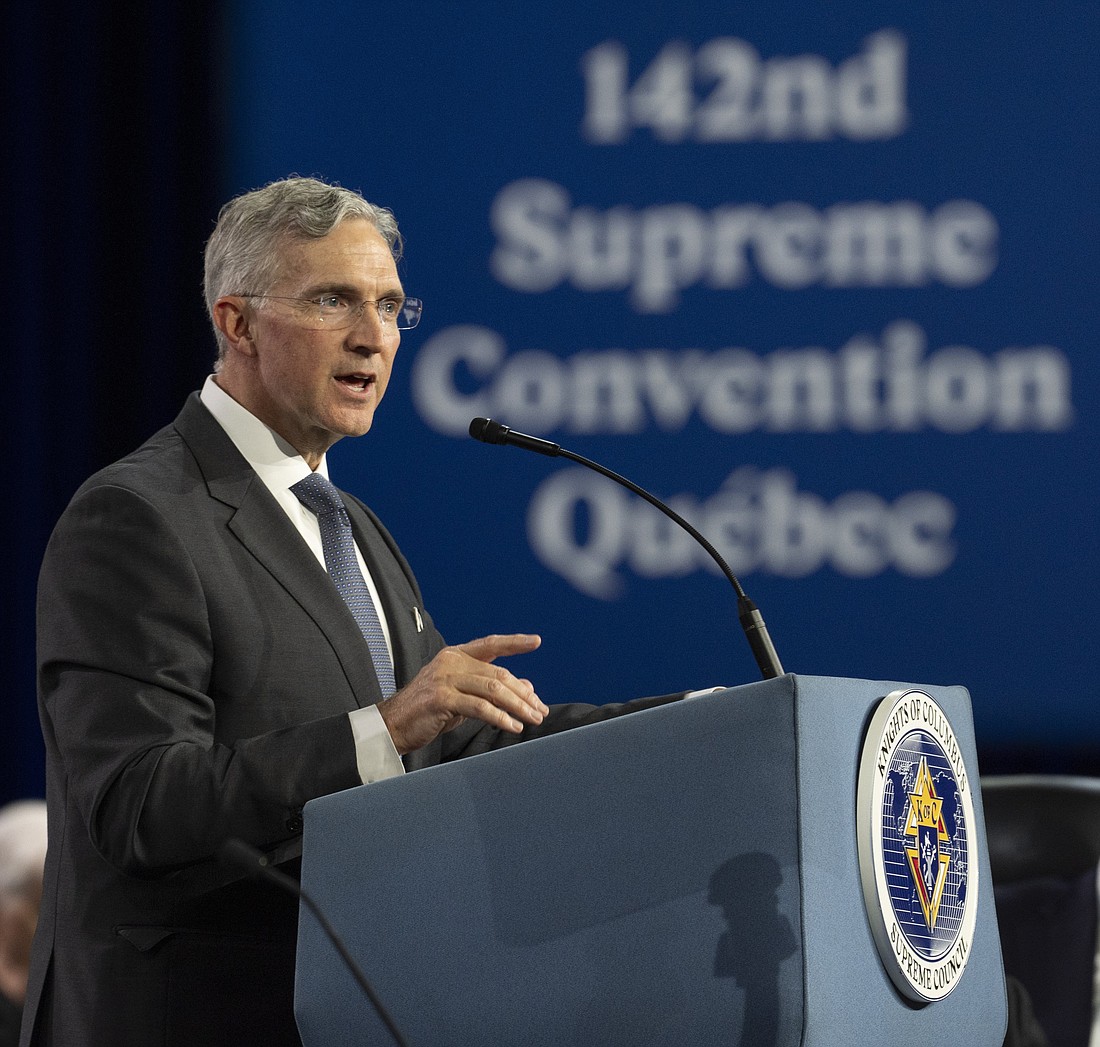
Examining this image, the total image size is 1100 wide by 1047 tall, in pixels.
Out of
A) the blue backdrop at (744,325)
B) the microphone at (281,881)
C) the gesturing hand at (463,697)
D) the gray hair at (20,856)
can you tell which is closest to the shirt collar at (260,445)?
the gesturing hand at (463,697)

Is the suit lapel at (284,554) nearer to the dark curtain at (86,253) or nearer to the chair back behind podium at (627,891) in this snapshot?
the chair back behind podium at (627,891)

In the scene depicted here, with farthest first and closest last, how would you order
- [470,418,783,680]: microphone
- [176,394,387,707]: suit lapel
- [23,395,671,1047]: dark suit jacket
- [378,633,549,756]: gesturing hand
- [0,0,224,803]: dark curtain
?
[0,0,224,803]: dark curtain, [176,394,387,707]: suit lapel, [470,418,783,680]: microphone, [23,395,671,1047]: dark suit jacket, [378,633,549,756]: gesturing hand

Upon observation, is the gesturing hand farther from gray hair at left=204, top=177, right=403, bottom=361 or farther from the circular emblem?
gray hair at left=204, top=177, right=403, bottom=361

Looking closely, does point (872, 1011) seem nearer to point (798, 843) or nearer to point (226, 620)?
point (798, 843)

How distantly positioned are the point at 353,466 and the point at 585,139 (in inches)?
38.3

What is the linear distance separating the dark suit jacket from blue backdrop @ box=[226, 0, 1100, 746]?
1.99 meters

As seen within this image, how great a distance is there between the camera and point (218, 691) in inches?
70.3

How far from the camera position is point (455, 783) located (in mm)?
1440

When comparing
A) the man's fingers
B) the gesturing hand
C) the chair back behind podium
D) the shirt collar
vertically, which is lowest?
the chair back behind podium

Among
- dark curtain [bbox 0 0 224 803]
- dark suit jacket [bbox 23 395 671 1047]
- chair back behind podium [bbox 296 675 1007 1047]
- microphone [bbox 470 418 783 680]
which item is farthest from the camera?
dark curtain [bbox 0 0 224 803]

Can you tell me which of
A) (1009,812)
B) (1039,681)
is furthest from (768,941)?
(1039,681)

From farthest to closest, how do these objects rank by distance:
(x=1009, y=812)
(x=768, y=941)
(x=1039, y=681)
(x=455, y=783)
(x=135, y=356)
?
(x=135, y=356) < (x=1039, y=681) < (x=1009, y=812) < (x=455, y=783) < (x=768, y=941)

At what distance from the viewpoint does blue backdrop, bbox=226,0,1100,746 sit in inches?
148

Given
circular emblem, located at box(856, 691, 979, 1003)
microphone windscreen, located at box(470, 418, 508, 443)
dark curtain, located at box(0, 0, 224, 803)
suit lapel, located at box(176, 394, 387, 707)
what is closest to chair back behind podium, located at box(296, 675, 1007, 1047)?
circular emblem, located at box(856, 691, 979, 1003)
